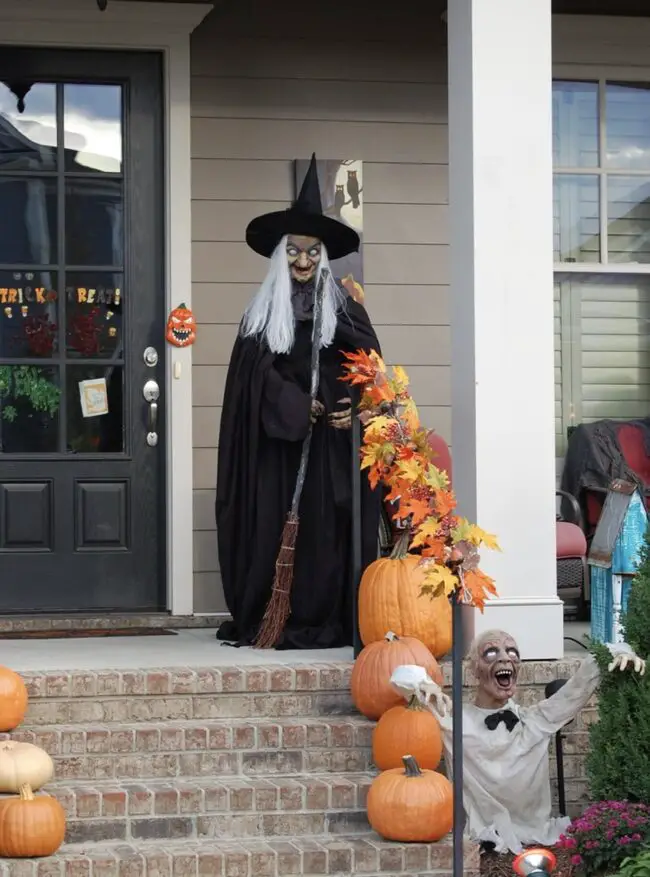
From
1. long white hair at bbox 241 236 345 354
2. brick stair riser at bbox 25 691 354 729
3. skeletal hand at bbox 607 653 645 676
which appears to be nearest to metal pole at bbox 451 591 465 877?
skeletal hand at bbox 607 653 645 676

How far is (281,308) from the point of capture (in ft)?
19.1

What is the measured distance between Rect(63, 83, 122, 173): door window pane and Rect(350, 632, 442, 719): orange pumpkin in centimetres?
291

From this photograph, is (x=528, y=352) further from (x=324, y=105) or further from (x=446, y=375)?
(x=324, y=105)

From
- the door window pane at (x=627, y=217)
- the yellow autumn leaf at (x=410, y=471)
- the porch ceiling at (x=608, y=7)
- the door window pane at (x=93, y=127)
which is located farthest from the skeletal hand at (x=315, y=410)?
the porch ceiling at (x=608, y=7)

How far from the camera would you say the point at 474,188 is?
5.32m

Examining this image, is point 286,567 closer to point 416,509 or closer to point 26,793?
point 416,509

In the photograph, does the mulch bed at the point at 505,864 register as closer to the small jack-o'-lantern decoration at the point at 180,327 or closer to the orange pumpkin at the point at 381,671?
the orange pumpkin at the point at 381,671

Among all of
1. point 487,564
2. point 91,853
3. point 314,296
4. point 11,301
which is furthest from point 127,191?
point 91,853

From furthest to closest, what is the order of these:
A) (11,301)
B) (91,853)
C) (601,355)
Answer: (601,355) → (11,301) → (91,853)

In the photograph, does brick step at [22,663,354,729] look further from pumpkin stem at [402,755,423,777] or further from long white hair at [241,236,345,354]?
long white hair at [241,236,345,354]

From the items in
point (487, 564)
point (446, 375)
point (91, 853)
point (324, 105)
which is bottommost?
point (91, 853)

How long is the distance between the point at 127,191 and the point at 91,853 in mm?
3383

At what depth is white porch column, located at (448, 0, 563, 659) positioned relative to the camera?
529 cm

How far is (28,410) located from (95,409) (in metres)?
0.30
